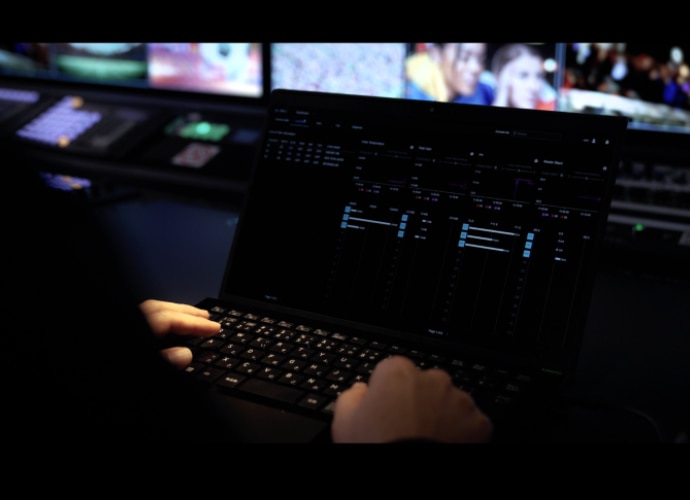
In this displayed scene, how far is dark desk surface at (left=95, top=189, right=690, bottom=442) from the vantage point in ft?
2.64

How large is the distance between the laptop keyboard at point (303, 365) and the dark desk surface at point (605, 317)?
88 mm

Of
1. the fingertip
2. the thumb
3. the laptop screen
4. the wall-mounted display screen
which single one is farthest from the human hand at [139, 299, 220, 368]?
the wall-mounted display screen

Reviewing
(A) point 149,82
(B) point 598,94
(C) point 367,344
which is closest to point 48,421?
(C) point 367,344

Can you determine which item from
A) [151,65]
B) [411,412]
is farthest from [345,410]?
[151,65]

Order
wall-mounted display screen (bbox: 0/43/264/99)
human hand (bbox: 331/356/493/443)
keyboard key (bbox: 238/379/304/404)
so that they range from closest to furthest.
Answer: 1. human hand (bbox: 331/356/493/443)
2. keyboard key (bbox: 238/379/304/404)
3. wall-mounted display screen (bbox: 0/43/264/99)

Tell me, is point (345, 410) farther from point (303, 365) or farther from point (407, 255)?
point (407, 255)

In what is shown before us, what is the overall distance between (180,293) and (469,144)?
1.53 ft

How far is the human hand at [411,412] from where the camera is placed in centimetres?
59

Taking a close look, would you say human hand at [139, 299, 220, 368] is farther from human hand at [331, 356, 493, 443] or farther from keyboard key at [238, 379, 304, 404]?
human hand at [331, 356, 493, 443]

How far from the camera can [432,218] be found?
92cm

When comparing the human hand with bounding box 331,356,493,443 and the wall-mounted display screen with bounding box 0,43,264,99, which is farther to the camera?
the wall-mounted display screen with bounding box 0,43,264,99

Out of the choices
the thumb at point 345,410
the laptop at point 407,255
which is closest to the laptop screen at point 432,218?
the laptop at point 407,255
